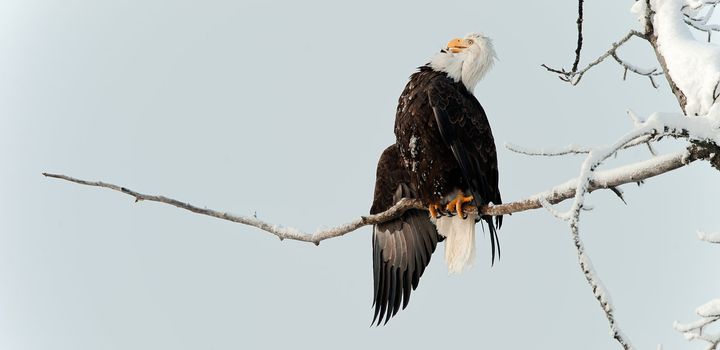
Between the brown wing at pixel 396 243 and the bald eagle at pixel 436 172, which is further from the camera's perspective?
the brown wing at pixel 396 243

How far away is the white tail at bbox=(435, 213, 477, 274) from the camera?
20.0 feet

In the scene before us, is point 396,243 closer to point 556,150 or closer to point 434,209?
point 434,209

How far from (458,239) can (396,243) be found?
462mm

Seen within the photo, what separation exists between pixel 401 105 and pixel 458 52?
0.75 m

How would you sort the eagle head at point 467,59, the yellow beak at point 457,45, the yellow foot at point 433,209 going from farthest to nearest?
the yellow beak at point 457,45, the eagle head at point 467,59, the yellow foot at point 433,209

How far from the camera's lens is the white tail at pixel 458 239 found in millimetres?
6102

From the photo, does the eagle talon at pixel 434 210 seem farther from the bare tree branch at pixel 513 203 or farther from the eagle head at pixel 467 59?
the eagle head at pixel 467 59

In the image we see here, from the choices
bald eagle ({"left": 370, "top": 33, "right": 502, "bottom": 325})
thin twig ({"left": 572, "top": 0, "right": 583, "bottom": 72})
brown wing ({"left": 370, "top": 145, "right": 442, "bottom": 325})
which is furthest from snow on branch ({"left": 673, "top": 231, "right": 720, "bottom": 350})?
brown wing ({"left": 370, "top": 145, "right": 442, "bottom": 325})

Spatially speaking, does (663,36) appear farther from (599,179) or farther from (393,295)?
(393,295)

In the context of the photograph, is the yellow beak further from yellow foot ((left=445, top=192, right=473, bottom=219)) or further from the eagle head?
yellow foot ((left=445, top=192, right=473, bottom=219))

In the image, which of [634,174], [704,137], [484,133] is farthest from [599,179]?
[484,133]

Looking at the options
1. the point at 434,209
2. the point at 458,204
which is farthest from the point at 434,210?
the point at 458,204

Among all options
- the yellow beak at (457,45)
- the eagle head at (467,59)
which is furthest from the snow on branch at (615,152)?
the yellow beak at (457,45)

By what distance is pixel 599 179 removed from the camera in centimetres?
307
